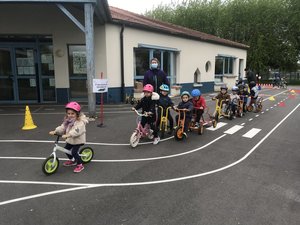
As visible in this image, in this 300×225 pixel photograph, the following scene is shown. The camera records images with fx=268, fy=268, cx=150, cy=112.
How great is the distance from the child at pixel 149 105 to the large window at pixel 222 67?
55.3 feet

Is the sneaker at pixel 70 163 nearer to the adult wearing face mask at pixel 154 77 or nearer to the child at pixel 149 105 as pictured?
the child at pixel 149 105

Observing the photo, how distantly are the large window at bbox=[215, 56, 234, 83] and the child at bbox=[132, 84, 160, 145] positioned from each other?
1686cm

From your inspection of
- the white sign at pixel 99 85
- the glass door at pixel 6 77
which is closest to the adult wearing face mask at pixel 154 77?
the white sign at pixel 99 85

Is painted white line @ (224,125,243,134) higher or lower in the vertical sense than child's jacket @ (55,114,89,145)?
lower

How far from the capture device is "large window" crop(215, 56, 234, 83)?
22.9m

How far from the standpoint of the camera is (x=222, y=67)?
23.6 meters

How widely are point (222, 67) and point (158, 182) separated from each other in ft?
67.5

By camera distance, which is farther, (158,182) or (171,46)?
(171,46)

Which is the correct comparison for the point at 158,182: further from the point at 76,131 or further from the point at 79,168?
the point at 76,131

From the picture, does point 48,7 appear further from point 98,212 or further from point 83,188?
point 98,212

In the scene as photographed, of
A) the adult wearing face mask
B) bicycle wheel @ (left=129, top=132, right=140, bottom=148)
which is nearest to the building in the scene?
the adult wearing face mask

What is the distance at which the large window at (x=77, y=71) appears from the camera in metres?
13.0

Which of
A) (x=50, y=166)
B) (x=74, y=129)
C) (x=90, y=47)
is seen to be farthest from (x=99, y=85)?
(x=50, y=166)

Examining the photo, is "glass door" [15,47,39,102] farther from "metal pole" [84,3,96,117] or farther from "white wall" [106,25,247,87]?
"metal pole" [84,3,96,117]
